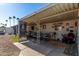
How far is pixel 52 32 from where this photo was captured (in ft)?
51.3

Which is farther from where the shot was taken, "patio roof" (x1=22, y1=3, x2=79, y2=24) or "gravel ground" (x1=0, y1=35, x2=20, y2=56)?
"gravel ground" (x1=0, y1=35, x2=20, y2=56)

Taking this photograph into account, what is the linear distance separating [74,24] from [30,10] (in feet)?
12.1

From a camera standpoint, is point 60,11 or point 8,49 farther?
point 8,49

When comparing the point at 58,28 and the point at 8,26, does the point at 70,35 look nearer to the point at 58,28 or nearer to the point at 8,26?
the point at 58,28

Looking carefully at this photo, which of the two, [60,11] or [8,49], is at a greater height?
[60,11]

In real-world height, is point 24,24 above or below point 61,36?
above

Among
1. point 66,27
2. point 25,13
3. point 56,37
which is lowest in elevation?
point 56,37

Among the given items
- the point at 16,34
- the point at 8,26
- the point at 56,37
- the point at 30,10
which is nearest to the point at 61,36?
the point at 56,37

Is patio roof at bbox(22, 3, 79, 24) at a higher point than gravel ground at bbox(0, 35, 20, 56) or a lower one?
higher

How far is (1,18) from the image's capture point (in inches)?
466

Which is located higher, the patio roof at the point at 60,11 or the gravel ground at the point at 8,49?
the patio roof at the point at 60,11

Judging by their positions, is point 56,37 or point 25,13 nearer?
point 25,13

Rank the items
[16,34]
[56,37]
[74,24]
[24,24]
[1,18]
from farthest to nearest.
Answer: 1. [24,24]
2. [16,34]
3. [56,37]
4. [74,24]
5. [1,18]

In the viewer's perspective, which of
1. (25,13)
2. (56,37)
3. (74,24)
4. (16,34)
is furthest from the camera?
(16,34)
